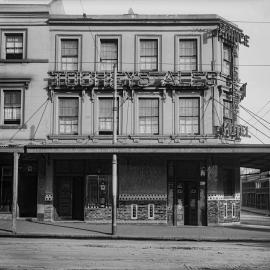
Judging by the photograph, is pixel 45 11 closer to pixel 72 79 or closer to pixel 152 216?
pixel 72 79

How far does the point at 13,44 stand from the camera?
26047 mm

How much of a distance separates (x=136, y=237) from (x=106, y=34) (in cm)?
1120

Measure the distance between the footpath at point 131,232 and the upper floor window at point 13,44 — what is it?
27.3ft

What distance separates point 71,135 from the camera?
83.7 ft

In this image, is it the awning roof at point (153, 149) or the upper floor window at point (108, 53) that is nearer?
the awning roof at point (153, 149)

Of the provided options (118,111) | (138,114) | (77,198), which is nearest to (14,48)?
(118,111)

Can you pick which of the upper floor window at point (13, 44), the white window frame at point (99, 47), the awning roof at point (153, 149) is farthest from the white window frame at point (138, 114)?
the upper floor window at point (13, 44)

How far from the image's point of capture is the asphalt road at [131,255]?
1247cm

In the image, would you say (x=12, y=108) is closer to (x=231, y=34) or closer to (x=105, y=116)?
(x=105, y=116)

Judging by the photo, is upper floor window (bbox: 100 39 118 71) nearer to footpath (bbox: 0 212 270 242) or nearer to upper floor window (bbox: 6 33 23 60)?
upper floor window (bbox: 6 33 23 60)

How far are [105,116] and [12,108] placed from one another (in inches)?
185

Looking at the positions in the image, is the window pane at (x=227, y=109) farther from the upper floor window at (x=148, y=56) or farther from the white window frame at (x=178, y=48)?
the upper floor window at (x=148, y=56)

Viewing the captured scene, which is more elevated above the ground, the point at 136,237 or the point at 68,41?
the point at 68,41

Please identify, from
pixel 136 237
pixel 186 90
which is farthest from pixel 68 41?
pixel 136 237
